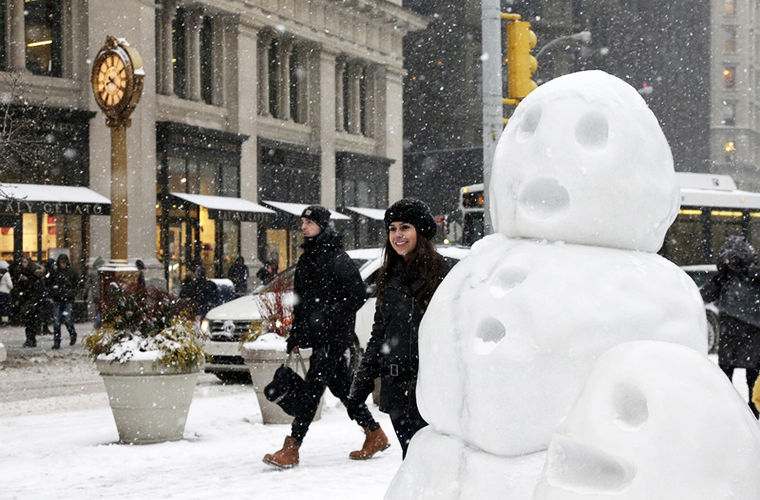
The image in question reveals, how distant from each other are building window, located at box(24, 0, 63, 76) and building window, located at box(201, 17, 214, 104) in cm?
573

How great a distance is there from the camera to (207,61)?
31547 mm

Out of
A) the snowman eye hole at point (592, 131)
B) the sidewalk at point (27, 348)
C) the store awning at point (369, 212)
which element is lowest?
the sidewalk at point (27, 348)

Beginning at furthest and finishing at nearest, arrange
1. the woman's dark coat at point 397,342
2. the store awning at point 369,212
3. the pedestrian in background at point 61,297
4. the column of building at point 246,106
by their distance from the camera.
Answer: the store awning at point 369,212, the column of building at point 246,106, the pedestrian in background at point 61,297, the woman's dark coat at point 397,342

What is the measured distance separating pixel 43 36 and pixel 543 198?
25447mm

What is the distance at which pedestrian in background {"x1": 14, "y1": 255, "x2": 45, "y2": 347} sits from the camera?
1872 centimetres

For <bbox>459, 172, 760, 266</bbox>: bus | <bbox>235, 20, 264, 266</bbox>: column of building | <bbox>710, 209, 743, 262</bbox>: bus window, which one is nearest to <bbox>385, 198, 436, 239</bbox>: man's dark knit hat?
<bbox>459, 172, 760, 266</bbox>: bus

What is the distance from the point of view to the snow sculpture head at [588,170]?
329cm

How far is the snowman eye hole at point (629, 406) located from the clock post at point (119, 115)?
15.2 m

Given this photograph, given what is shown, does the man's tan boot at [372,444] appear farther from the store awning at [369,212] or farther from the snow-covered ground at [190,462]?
the store awning at [369,212]

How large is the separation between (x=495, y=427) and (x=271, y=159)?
31.2 meters

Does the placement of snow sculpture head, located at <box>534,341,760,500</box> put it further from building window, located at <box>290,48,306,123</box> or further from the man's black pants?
building window, located at <box>290,48,306,123</box>

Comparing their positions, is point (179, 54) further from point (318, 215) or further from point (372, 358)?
point (372, 358)

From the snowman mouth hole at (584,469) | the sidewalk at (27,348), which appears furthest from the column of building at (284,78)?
the snowman mouth hole at (584,469)

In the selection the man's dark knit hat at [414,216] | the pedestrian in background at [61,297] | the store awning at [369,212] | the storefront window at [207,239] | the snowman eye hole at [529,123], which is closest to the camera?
the snowman eye hole at [529,123]
